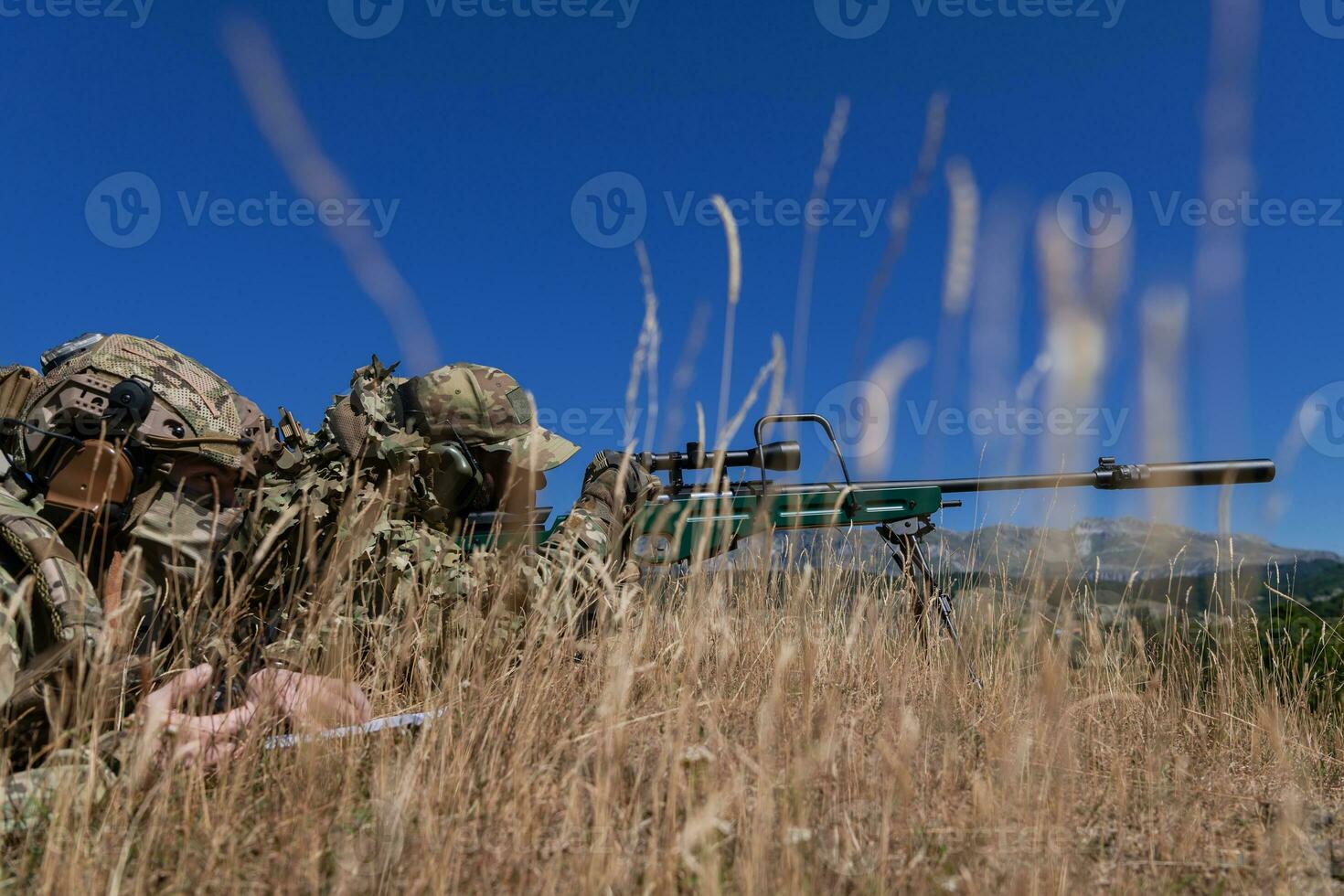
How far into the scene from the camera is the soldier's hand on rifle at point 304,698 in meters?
2.41

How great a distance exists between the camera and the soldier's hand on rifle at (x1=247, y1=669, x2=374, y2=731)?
94.9 inches

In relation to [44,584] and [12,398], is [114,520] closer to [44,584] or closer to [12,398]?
[44,584]

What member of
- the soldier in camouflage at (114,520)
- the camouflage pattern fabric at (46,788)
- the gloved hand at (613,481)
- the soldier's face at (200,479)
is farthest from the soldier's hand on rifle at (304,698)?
the gloved hand at (613,481)

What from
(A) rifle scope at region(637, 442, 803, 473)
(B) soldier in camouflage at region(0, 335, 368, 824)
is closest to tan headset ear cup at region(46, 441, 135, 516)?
(B) soldier in camouflage at region(0, 335, 368, 824)

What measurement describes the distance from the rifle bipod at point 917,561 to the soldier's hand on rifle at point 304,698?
3.12m

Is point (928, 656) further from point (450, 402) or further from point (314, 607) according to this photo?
point (314, 607)

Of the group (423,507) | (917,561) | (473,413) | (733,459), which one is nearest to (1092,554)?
(917,561)

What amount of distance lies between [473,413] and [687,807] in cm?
260

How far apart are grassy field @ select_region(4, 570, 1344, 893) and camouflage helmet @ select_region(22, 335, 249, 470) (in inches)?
43.7

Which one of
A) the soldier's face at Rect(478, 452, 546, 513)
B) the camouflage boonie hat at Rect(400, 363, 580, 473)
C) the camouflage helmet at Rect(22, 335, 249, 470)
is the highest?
the camouflage boonie hat at Rect(400, 363, 580, 473)

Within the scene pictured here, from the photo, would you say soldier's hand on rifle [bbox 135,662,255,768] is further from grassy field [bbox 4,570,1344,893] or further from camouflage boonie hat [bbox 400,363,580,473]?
camouflage boonie hat [bbox 400,363,580,473]

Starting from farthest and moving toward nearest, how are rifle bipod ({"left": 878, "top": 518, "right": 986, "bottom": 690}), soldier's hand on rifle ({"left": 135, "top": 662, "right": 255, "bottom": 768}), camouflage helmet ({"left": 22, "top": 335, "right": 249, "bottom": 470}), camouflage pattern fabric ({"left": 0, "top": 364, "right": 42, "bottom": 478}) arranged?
rifle bipod ({"left": 878, "top": 518, "right": 986, "bottom": 690}), camouflage pattern fabric ({"left": 0, "top": 364, "right": 42, "bottom": 478}), camouflage helmet ({"left": 22, "top": 335, "right": 249, "bottom": 470}), soldier's hand on rifle ({"left": 135, "top": 662, "right": 255, "bottom": 768})

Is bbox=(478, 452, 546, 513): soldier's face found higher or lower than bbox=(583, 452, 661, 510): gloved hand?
lower

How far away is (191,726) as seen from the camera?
88.7 inches
